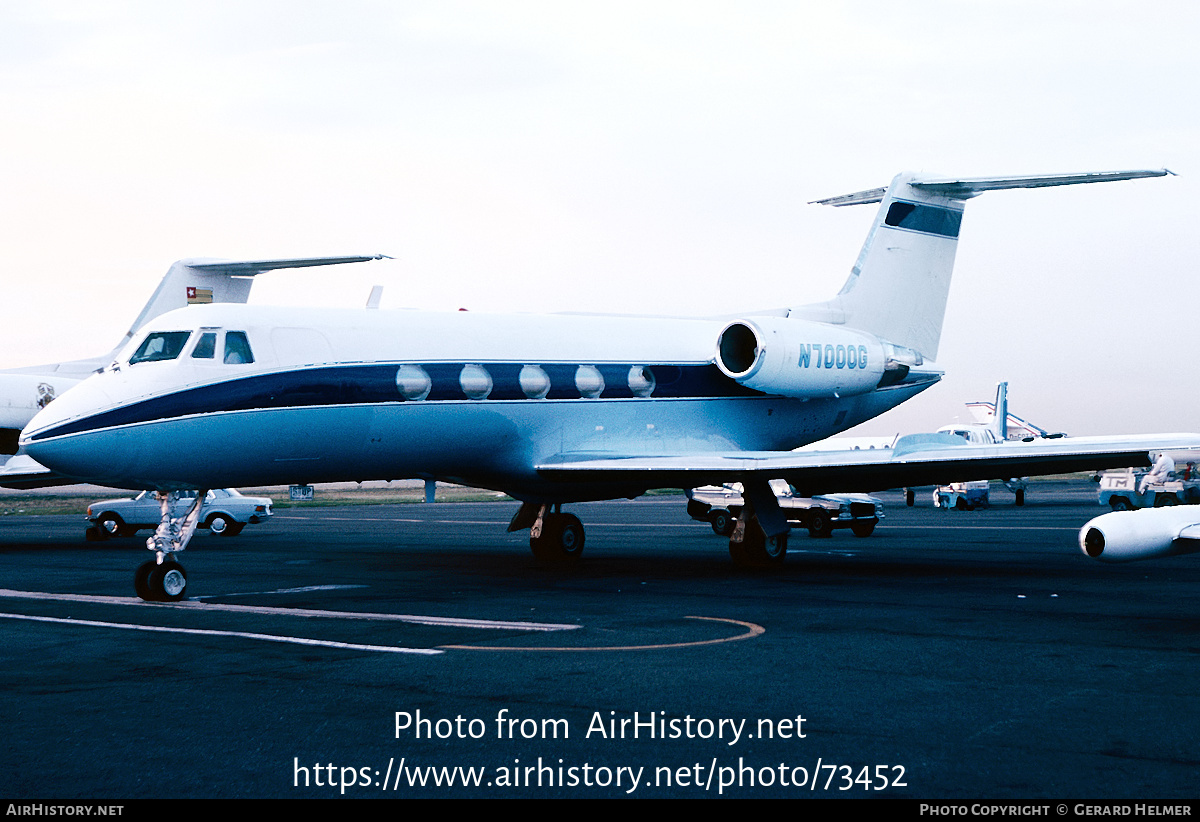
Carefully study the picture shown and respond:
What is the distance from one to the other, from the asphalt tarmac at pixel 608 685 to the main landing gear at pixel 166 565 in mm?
487

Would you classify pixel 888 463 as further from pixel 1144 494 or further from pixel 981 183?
pixel 1144 494

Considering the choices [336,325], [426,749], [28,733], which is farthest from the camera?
[336,325]

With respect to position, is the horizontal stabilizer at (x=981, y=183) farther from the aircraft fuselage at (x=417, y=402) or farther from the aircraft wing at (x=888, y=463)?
the aircraft wing at (x=888, y=463)

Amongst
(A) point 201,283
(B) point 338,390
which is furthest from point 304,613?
(A) point 201,283

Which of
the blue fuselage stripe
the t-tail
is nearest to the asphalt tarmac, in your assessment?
the blue fuselage stripe

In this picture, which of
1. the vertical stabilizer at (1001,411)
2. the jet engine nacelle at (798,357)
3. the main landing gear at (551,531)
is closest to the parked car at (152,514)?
the main landing gear at (551,531)

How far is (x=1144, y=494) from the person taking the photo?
43.1 m

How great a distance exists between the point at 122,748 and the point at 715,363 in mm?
15231

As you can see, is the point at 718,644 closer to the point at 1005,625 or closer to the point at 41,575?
the point at 1005,625

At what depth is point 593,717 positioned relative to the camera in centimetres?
812

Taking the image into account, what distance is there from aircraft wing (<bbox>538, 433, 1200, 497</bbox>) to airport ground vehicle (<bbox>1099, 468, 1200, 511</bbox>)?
27346 mm

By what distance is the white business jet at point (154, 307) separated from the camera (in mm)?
27172

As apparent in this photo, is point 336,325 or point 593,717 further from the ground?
point 336,325

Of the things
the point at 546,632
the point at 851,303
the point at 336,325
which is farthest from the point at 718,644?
the point at 851,303
